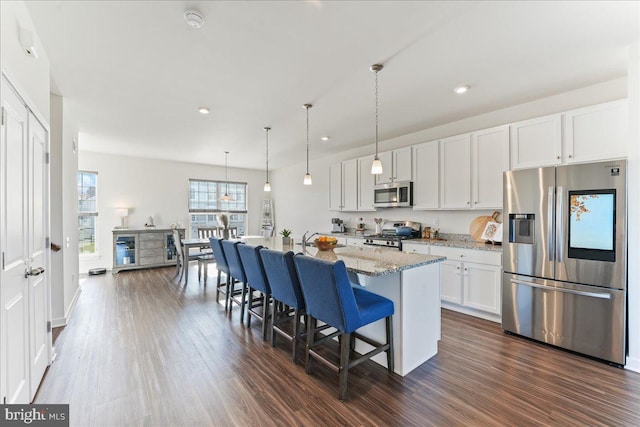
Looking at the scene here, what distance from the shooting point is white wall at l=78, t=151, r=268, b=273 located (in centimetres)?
614

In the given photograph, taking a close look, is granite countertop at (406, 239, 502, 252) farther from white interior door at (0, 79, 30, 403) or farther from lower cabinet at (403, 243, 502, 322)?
white interior door at (0, 79, 30, 403)

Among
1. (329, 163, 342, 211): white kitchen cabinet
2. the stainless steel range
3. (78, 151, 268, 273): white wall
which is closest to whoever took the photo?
the stainless steel range

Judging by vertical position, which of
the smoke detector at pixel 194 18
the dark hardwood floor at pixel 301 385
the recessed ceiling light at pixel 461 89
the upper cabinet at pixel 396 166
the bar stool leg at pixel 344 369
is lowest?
the dark hardwood floor at pixel 301 385

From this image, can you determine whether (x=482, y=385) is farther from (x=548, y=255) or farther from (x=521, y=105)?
(x=521, y=105)

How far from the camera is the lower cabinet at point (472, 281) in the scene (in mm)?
3219

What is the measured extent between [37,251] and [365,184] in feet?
14.4

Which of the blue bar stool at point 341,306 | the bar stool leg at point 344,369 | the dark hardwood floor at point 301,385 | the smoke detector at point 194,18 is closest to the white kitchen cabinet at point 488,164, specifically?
the dark hardwood floor at point 301,385

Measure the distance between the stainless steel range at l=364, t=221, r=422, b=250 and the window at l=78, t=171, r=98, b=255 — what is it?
5982 mm

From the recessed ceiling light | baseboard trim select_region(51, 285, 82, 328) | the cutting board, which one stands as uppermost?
the recessed ceiling light

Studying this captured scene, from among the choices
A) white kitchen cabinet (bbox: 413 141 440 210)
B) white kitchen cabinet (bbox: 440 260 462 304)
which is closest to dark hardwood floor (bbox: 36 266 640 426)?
white kitchen cabinet (bbox: 440 260 462 304)

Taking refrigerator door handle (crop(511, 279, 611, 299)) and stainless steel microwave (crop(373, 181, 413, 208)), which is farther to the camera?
stainless steel microwave (crop(373, 181, 413, 208))

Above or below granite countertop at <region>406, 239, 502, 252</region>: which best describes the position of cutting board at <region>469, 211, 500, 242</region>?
above

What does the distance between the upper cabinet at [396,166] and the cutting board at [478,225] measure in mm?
1146

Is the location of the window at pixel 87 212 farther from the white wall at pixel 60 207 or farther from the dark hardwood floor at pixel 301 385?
the dark hardwood floor at pixel 301 385
